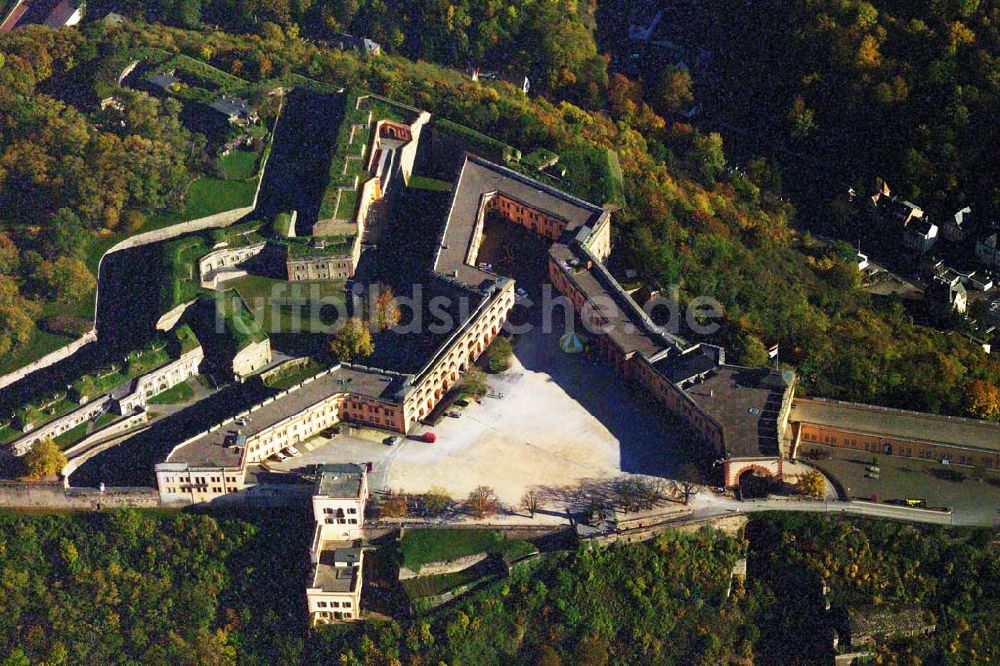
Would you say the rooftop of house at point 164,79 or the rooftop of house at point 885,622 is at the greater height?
the rooftop of house at point 164,79

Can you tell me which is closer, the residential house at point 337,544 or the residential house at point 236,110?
the residential house at point 337,544

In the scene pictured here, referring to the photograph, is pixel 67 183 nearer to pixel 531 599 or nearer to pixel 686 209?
pixel 686 209

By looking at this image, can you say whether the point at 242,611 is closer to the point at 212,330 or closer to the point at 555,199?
the point at 212,330

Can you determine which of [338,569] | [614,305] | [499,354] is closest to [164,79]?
[499,354]

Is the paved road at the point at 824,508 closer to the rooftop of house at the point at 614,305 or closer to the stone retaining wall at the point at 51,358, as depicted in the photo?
the rooftop of house at the point at 614,305

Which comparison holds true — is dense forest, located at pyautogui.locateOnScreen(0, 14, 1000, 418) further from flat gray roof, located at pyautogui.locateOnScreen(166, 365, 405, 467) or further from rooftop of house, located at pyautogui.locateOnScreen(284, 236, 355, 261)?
flat gray roof, located at pyautogui.locateOnScreen(166, 365, 405, 467)

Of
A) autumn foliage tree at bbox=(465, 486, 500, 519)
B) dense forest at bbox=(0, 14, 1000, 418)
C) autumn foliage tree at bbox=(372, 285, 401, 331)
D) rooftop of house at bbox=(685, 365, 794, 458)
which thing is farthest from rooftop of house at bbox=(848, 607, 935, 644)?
autumn foliage tree at bbox=(372, 285, 401, 331)

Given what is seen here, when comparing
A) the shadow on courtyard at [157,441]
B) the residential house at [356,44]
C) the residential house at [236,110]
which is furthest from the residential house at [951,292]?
the residential house at [236,110]

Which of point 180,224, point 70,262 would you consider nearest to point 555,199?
point 180,224
